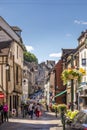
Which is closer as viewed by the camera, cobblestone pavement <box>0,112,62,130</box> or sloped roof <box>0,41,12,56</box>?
cobblestone pavement <box>0,112,62,130</box>

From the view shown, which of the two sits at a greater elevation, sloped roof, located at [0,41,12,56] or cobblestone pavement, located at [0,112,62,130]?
sloped roof, located at [0,41,12,56]

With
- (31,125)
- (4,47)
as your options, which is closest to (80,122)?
(31,125)

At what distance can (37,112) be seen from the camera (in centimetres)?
5391

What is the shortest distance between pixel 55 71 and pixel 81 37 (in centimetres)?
2233

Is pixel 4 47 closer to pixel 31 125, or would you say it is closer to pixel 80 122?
pixel 31 125

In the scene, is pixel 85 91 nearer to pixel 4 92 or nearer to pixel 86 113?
pixel 4 92

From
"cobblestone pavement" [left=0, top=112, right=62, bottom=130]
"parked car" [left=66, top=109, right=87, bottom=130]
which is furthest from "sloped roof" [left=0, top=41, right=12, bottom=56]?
"parked car" [left=66, top=109, right=87, bottom=130]

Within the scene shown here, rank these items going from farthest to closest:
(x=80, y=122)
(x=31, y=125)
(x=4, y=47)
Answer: (x=4, y=47) → (x=31, y=125) → (x=80, y=122)

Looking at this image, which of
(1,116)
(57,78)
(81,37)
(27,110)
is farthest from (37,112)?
(57,78)

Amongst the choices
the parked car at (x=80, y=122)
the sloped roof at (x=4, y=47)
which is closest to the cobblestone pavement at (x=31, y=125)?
the parked car at (x=80, y=122)

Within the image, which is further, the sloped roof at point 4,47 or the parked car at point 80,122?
the sloped roof at point 4,47

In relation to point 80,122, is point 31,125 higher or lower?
lower

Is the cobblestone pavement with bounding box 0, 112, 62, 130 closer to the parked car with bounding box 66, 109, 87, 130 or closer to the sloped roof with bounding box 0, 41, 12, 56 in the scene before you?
the parked car with bounding box 66, 109, 87, 130

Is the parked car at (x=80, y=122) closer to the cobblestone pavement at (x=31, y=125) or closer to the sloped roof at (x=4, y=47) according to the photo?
the cobblestone pavement at (x=31, y=125)
